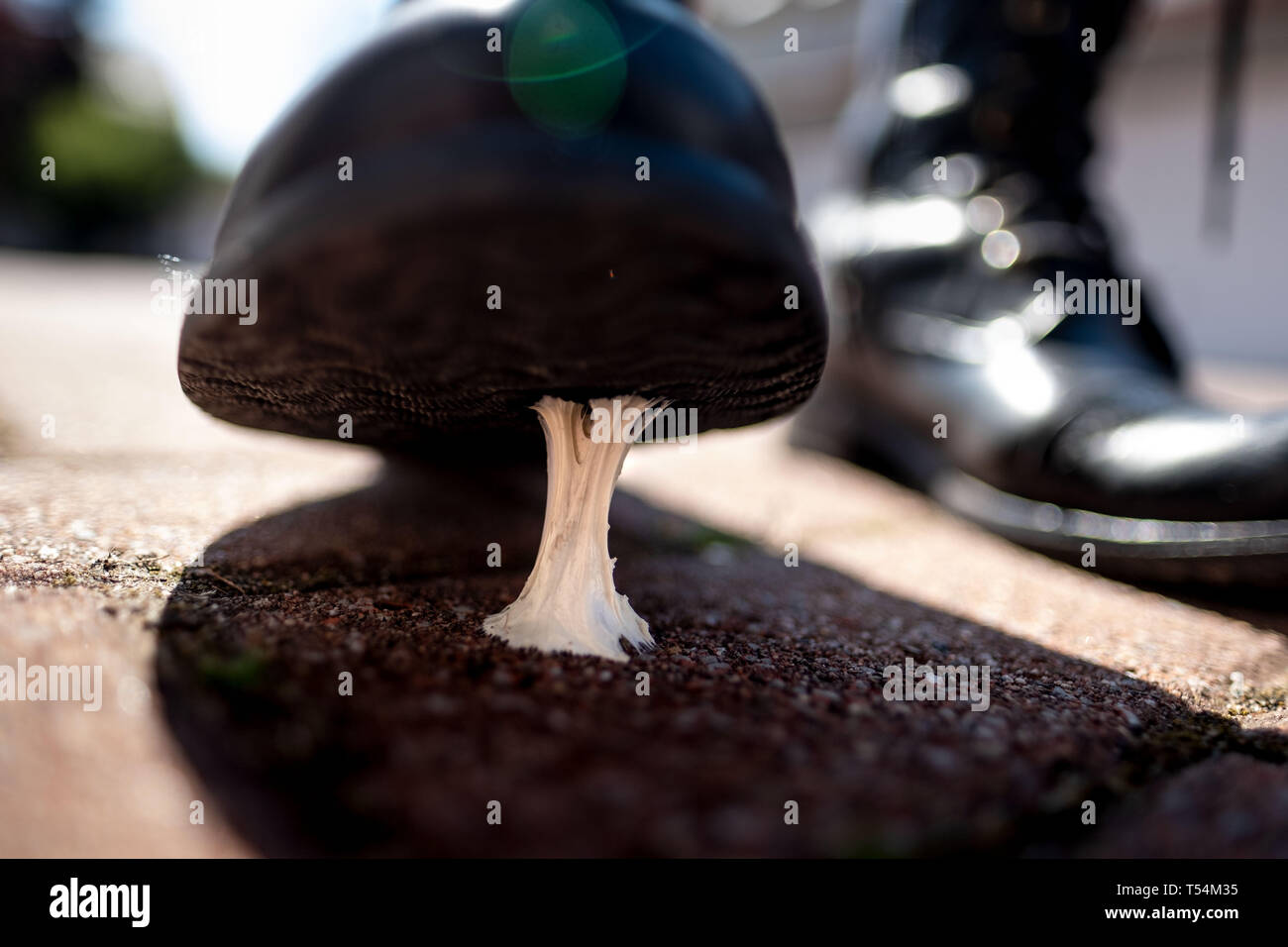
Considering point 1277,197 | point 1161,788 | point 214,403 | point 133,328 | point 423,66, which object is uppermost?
point 1277,197

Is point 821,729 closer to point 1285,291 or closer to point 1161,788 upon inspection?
point 1161,788

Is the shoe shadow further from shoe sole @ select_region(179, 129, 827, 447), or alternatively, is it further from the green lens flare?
the green lens flare

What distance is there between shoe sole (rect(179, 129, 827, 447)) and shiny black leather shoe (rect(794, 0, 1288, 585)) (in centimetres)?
51

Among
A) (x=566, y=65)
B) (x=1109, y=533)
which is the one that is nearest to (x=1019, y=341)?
(x=1109, y=533)

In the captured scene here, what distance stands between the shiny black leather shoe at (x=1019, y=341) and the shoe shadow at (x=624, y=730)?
29cm

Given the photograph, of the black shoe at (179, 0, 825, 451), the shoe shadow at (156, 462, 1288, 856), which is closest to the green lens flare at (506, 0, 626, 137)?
the black shoe at (179, 0, 825, 451)

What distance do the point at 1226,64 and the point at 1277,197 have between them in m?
1.86

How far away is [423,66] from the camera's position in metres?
0.41

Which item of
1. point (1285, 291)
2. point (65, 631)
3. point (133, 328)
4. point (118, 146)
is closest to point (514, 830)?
point (65, 631)

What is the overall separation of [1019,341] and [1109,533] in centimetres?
30

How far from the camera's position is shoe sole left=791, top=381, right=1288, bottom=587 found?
723 millimetres

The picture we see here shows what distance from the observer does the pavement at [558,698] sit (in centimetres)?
32

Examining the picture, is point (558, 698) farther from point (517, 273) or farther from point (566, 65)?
point (566, 65)

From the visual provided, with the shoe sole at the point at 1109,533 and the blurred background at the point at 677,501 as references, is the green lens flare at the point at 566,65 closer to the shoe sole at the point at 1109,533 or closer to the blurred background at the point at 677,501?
the blurred background at the point at 677,501
